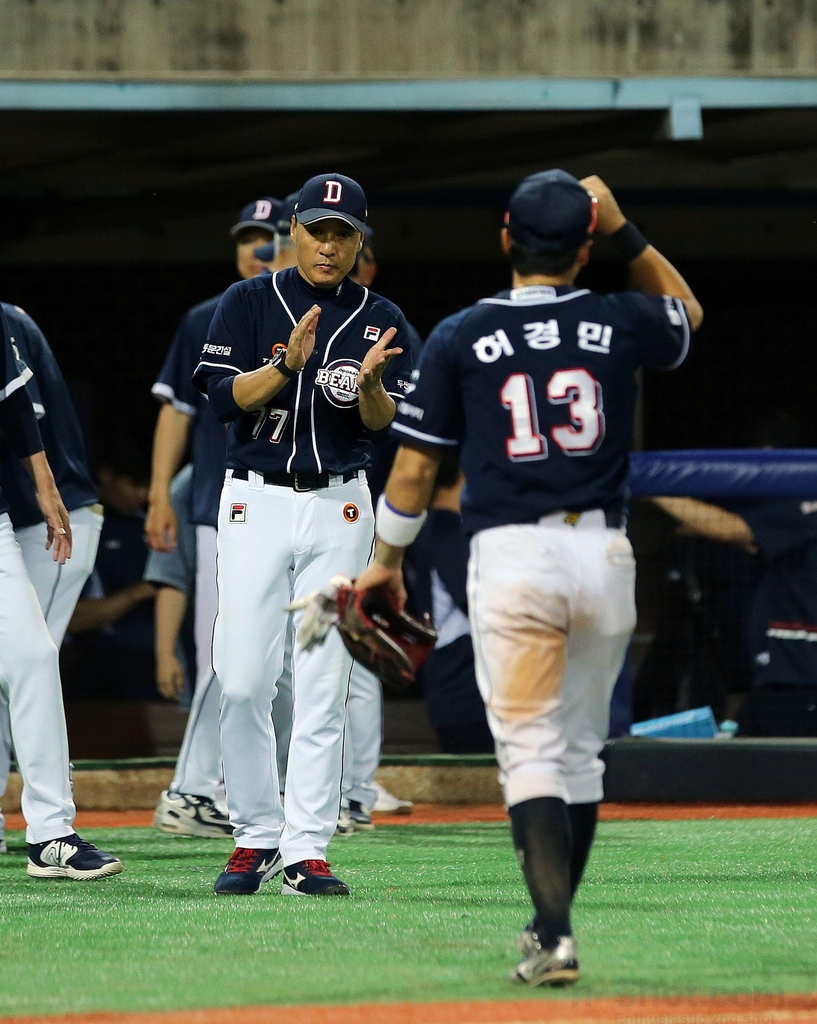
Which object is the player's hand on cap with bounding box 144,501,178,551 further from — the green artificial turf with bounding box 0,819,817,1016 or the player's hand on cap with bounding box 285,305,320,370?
the player's hand on cap with bounding box 285,305,320,370

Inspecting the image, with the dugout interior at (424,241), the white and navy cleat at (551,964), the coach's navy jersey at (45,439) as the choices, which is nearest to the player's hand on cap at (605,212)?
the white and navy cleat at (551,964)

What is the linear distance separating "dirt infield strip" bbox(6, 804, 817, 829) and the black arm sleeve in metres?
1.87

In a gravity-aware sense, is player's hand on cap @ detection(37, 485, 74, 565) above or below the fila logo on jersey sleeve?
below

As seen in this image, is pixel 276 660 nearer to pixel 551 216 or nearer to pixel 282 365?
pixel 282 365

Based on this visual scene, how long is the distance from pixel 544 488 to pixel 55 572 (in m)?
2.37

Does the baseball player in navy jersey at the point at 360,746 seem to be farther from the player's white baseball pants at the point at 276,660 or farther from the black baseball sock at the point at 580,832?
the black baseball sock at the point at 580,832

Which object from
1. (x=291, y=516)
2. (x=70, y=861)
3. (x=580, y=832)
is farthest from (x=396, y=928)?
(x=70, y=861)

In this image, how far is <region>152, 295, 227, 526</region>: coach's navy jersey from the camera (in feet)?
18.7

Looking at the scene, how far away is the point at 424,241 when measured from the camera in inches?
417

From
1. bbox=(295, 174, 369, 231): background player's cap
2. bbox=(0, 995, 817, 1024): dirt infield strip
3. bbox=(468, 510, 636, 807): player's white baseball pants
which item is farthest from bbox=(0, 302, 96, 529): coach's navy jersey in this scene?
bbox=(0, 995, 817, 1024): dirt infield strip

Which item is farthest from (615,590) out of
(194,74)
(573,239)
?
(194,74)

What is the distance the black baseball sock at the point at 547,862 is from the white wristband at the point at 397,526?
58 cm

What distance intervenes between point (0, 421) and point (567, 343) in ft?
7.02

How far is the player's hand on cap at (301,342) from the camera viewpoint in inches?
160
